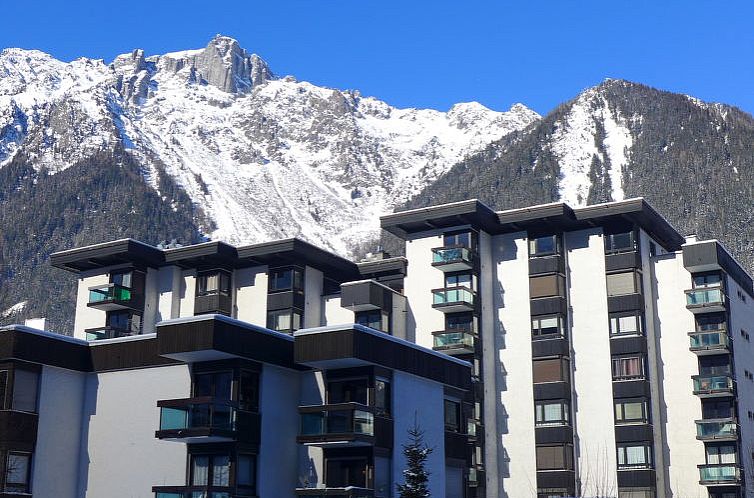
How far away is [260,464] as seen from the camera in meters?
49.7

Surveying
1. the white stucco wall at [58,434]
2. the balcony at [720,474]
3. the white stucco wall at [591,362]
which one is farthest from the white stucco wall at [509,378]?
the white stucco wall at [58,434]

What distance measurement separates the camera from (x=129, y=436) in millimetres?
53000

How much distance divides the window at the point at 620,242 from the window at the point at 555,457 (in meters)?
14.2

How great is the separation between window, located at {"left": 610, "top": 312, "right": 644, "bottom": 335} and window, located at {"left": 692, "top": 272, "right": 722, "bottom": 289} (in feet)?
16.3

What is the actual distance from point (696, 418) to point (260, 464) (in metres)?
37.4

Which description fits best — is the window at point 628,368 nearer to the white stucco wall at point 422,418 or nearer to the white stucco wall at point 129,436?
the white stucco wall at point 422,418

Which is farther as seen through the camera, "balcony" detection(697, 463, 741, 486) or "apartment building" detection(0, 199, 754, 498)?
"balcony" detection(697, 463, 741, 486)

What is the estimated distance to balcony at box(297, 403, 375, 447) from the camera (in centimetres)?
4919

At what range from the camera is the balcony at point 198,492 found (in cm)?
4794

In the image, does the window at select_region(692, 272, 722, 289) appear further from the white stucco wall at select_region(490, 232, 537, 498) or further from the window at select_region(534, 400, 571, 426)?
the window at select_region(534, 400, 571, 426)

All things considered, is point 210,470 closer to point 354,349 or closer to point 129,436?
point 129,436

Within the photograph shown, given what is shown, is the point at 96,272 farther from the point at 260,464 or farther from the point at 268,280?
the point at 260,464

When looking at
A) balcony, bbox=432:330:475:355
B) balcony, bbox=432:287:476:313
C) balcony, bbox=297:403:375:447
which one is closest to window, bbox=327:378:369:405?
balcony, bbox=297:403:375:447

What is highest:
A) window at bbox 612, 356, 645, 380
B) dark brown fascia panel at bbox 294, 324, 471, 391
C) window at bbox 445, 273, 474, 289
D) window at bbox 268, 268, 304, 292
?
window at bbox 268, 268, 304, 292
